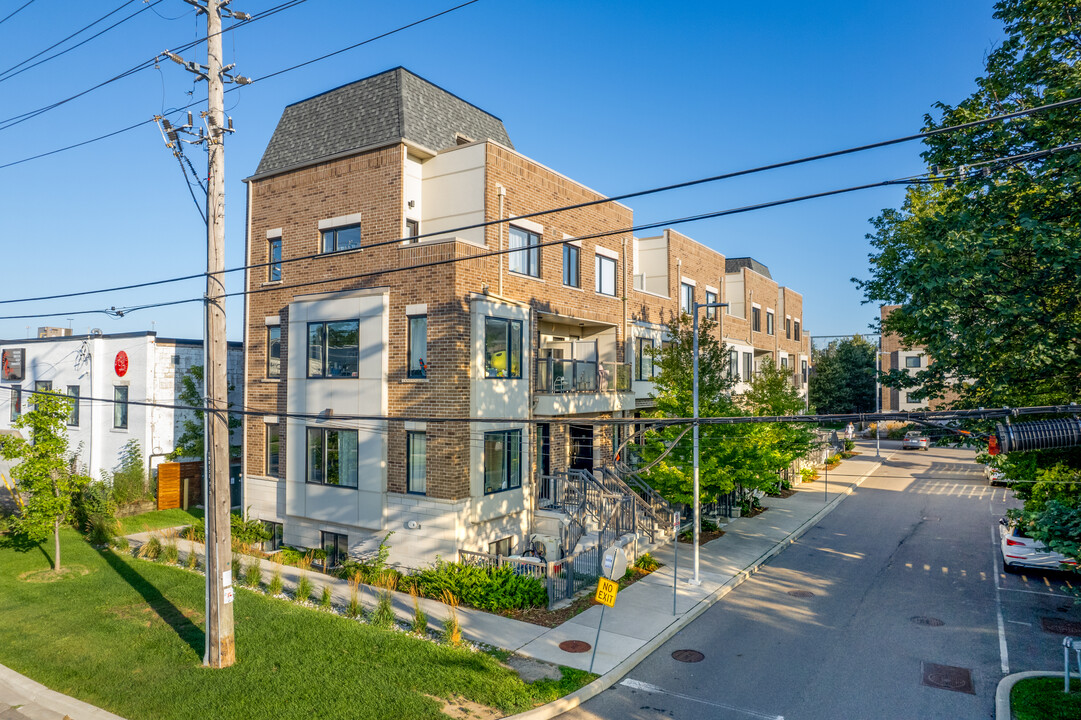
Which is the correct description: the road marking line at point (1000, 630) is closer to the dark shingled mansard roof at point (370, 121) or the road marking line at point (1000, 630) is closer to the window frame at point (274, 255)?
the dark shingled mansard roof at point (370, 121)

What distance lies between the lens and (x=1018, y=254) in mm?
13680

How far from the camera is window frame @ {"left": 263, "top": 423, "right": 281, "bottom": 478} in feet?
72.2

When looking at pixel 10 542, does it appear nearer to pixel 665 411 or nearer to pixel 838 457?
pixel 665 411

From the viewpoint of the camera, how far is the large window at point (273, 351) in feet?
72.7

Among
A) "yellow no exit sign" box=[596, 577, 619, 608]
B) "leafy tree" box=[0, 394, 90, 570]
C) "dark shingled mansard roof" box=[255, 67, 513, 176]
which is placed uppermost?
"dark shingled mansard roof" box=[255, 67, 513, 176]

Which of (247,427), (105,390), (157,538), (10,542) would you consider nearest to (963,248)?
(247,427)

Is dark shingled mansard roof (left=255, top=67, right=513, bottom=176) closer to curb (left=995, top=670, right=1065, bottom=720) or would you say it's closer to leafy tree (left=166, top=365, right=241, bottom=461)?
leafy tree (left=166, top=365, right=241, bottom=461)

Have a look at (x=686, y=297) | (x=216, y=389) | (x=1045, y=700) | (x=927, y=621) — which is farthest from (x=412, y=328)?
(x=686, y=297)

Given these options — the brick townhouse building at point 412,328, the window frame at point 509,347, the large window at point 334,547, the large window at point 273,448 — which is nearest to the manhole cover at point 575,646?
the brick townhouse building at point 412,328

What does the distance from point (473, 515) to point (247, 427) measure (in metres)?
9.53

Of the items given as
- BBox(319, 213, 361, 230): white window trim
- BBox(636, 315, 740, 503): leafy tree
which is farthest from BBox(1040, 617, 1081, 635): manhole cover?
BBox(319, 213, 361, 230): white window trim

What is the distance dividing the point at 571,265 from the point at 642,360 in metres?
5.59

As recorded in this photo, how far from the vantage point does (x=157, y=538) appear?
67.6ft

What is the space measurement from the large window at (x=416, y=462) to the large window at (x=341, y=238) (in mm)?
6242
